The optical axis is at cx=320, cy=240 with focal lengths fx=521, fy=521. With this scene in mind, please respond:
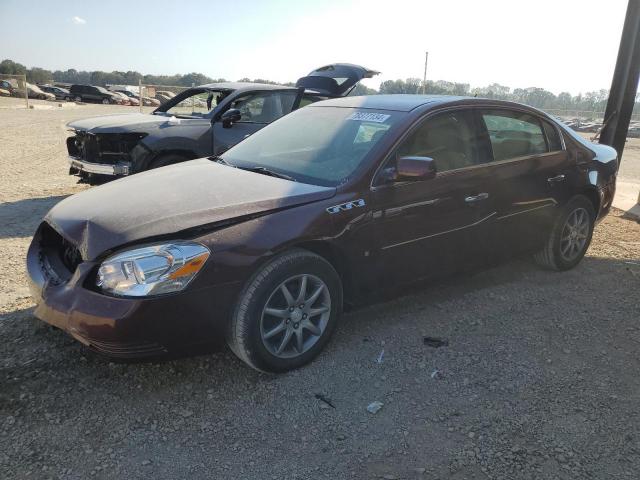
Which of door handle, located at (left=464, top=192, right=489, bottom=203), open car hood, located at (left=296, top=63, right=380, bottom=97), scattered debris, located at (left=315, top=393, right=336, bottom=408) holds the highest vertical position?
open car hood, located at (left=296, top=63, right=380, bottom=97)

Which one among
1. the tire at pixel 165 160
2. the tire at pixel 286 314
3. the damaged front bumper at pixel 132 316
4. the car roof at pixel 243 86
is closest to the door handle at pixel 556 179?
the tire at pixel 286 314

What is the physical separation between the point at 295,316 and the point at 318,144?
1347 mm

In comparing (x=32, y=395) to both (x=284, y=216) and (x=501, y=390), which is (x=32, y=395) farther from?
(x=501, y=390)

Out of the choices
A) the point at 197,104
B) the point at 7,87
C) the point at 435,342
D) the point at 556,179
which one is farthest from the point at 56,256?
the point at 7,87

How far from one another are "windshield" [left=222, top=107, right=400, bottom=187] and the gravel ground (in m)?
1.15

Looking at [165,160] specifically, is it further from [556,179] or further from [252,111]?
[556,179]

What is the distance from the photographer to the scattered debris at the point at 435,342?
354 cm

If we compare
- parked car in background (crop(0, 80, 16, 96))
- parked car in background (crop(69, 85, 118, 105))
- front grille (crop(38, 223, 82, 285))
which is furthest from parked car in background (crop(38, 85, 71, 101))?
front grille (crop(38, 223, 82, 285))

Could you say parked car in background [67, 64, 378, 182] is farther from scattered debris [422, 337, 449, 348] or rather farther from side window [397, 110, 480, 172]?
scattered debris [422, 337, 449, 348]

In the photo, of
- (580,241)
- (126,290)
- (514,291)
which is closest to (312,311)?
(126,290)

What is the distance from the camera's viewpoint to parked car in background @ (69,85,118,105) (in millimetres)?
45375

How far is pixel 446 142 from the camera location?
387 centimetres

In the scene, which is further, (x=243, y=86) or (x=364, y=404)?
(x=243, y=86)

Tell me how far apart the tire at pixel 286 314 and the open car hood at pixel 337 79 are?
19.6 ft
